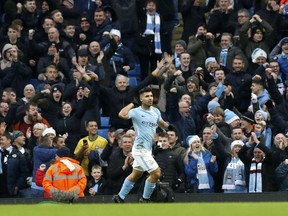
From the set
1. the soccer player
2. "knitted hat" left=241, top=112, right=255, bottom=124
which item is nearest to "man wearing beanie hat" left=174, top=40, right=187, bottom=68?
"knitted hat" left=241, top=112, right=255, bottom=124

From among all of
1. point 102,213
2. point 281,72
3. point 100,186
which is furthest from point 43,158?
point 102,213

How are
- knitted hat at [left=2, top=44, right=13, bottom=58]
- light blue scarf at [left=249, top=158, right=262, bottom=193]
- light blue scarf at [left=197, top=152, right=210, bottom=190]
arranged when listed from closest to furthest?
light blue scarf at [left=249, top=158, right=262, bottom=193] < light blue scarf at [left=197, top=152, right=210, bottom=190] < knitted hat at [left=2, top=44, right=13, bottom=58]

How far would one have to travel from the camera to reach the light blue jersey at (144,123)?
2248 cm

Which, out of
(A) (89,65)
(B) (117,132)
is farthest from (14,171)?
(A) (89,65)

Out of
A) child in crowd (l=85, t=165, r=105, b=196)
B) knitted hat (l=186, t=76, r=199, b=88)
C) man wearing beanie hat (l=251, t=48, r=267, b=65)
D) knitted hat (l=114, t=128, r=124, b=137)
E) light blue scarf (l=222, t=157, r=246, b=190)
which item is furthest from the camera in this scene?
man wearing beanie hat (l=251, t=48, r=267, b=65)

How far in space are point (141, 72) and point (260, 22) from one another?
328cm

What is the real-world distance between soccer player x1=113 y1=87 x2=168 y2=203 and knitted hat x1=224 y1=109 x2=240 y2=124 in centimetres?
330

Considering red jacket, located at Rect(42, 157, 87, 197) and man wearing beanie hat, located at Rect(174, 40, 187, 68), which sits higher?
man wearing beanie hat, located at Rect(174, 40, 187, 68)

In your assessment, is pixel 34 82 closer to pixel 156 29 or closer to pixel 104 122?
pixel 104 122

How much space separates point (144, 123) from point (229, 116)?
11.8ft

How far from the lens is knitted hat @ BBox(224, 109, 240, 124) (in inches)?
1009

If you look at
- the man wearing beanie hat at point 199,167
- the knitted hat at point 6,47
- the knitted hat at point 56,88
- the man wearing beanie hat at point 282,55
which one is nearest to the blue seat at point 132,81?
the knitted hat at point 56,88

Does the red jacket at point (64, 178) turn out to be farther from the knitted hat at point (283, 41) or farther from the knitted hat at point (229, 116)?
the knitted hat at point (283, 41)

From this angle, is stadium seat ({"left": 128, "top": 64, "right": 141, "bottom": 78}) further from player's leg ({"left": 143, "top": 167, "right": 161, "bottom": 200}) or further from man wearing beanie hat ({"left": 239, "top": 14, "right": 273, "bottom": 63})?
player's leg ({"left": 143, "top": 167, "right": 161, "bottom": 200})
